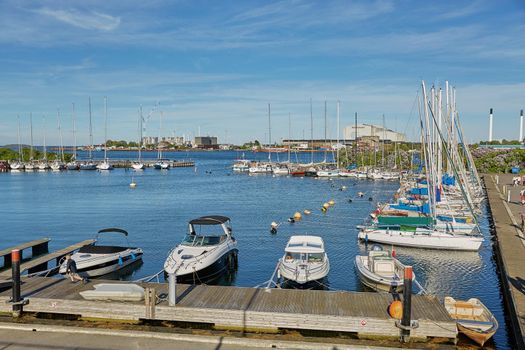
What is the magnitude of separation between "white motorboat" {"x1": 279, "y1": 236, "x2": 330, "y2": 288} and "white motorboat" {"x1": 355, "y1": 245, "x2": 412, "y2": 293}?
225 centimetres

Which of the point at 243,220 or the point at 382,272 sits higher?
the point at 382,272

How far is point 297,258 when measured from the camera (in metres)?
27.8

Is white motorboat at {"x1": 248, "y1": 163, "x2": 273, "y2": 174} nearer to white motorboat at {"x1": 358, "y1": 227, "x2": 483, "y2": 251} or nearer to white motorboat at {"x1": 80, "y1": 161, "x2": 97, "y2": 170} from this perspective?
white motorboat at {"x1": 80, "y1": 161, "x2": 97, "y2": 170}

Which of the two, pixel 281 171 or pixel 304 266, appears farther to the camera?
pixel 281 171

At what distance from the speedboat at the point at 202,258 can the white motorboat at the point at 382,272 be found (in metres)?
8.36

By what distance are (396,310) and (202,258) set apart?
13078 millimetres

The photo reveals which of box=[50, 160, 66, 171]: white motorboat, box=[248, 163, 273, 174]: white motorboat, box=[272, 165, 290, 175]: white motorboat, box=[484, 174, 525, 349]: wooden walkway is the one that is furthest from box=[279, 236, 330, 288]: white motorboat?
box=[50, 160, 66, 171]: white motorboat

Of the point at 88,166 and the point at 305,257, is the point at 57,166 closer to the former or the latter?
the point at 88,166

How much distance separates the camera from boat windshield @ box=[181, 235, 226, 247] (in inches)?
1175

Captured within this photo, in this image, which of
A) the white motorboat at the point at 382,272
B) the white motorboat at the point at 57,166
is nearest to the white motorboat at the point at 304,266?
the white motorboat at the point at 382,272

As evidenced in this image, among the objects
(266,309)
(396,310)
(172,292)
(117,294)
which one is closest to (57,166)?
(117,294)

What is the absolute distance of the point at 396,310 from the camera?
17859 mm

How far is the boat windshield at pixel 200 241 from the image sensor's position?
29836 mm

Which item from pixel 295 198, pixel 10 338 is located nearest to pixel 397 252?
pixel 10 338
